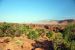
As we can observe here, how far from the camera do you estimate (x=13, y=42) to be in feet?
45.8

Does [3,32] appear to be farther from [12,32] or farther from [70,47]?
[70,47]

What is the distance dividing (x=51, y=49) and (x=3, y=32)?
5.70 metres

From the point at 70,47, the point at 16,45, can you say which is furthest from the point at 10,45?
the point at 70,47

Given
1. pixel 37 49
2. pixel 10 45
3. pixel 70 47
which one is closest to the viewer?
pixel 70 47

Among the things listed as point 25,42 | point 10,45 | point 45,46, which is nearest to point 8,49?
point 10,45

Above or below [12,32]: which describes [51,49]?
below

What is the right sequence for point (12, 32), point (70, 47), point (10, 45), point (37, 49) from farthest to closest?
point (12, 32)
point (10, 45)
point (37, 49)
point (70, 47)

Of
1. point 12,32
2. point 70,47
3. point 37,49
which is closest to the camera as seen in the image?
point 70,47

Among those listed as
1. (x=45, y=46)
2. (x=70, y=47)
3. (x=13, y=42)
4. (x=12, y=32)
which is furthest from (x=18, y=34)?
(x=70, y=47)

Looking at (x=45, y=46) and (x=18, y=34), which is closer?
(x=45, y=46)

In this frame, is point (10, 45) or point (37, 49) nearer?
point (37, 49)

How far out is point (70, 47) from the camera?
11.5 metres

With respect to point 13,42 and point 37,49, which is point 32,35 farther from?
point 37,49

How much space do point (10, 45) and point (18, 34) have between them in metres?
3.58
